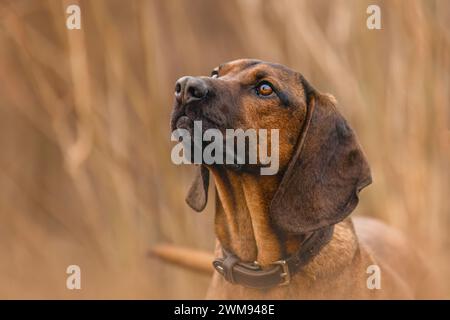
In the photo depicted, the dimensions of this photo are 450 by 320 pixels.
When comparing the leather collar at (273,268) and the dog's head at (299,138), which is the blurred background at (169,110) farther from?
the leather collar at (273,268)

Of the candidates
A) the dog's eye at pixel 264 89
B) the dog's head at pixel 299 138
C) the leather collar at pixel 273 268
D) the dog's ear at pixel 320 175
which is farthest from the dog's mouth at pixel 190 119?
the leather collar at pixel 273 268

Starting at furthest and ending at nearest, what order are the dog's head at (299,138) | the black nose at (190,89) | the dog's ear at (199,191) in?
the dog's ear at (199,191) < the dog's head at (299,138) < the black nose at (190,89)

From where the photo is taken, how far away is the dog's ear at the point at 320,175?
2.50 metres

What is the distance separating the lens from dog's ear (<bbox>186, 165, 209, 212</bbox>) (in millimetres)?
2711

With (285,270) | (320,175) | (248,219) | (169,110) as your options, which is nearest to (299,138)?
(320,175)

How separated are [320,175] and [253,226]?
0.94 feet

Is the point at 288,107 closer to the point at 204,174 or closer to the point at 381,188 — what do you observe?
the point at 204,174

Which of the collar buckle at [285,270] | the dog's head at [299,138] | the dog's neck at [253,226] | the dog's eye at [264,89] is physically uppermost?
the dog's eye at [264,89]

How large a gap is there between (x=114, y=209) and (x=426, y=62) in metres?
1.72

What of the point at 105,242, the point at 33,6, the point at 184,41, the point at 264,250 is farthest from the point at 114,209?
the point at 264,250

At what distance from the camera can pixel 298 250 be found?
254cm

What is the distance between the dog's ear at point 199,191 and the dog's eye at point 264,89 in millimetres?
362

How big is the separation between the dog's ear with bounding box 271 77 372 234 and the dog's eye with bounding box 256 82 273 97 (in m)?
0.17

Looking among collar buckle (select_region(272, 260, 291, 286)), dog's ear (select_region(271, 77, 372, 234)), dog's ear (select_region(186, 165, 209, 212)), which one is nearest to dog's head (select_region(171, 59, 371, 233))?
dog's ear (select_region(271, 77, 372, 234))
